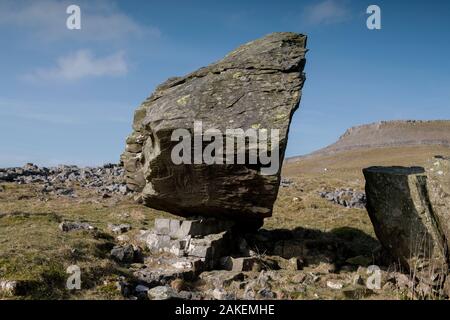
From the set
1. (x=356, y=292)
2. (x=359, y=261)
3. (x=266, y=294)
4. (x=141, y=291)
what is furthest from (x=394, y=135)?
(x=141, y=291)

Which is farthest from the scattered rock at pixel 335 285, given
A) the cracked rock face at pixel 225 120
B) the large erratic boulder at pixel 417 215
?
the cracked rock face at pixel 225 120

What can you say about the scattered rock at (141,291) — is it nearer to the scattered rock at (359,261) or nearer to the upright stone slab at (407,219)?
the upright stone slab at (407,219)

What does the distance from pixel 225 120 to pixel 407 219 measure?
7.21 metres

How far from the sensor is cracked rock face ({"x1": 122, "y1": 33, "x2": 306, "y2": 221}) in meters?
15.9

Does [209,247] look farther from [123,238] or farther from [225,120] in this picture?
[225,120]

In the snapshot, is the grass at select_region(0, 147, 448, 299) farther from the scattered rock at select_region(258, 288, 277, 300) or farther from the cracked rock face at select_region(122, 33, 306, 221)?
the cracked rock face at select_region(122, 33, 306, 221)

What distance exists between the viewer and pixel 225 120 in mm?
15852

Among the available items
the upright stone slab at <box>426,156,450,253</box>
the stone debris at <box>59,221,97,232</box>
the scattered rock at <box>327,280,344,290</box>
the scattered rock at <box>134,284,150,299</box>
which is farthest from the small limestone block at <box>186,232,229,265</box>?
the upright stone slab at <box>426,156,450,253</box>

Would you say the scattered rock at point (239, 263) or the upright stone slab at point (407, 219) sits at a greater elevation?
the upright stone slab at point (407, 219)

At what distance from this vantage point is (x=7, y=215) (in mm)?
22297

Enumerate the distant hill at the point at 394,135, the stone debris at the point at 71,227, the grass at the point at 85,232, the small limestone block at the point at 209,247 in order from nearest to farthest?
the grass at the point at 85,232 < the small limestone block at the point at 209,247 < the stone debris at the point at 71,227 < the distant hill at the point at 394,135

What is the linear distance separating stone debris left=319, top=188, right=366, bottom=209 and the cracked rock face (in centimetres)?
1777

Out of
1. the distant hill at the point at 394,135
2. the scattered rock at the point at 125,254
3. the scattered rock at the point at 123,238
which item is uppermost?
the distant hill at the point at 394,135

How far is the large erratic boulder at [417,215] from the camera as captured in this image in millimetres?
15172
